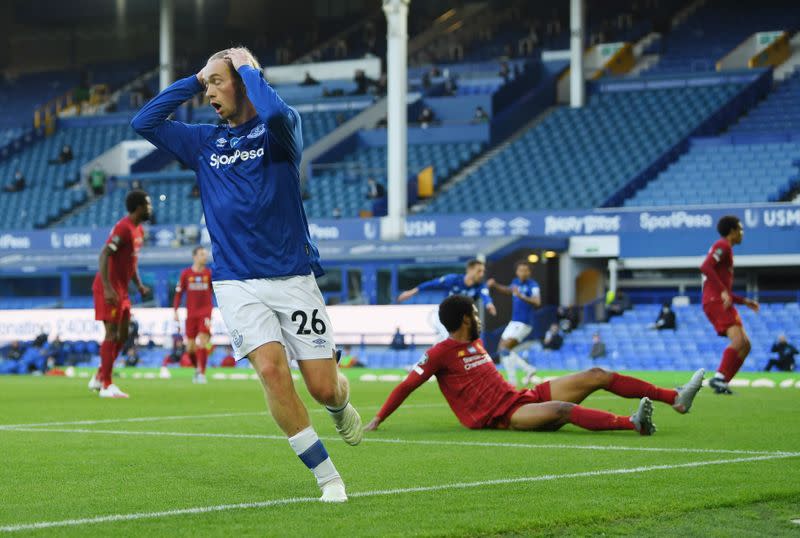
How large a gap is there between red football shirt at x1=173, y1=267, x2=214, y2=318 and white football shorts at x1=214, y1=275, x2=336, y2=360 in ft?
53.5

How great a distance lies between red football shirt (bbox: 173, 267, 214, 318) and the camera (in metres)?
23.3

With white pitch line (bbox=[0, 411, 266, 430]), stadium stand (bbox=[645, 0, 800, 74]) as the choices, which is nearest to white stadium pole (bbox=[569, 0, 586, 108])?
stadium stand (bbox=[645, 0, 800, 74])

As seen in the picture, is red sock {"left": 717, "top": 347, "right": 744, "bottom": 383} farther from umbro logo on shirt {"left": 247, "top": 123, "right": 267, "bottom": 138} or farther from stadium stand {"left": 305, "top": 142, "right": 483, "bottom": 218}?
stadium stand {"left": 305, "top": 142, "right": 483, "bottom": 218}

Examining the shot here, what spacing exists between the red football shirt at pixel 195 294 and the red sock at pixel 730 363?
9.32 m

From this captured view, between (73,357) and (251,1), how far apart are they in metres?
26.3

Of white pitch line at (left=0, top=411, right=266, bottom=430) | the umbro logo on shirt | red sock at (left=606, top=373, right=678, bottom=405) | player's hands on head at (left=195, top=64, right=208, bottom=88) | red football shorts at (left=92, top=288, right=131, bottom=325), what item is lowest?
white pitch line at (left=0, top=411, right=266, bottom=430)

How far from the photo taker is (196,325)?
23.4 meters

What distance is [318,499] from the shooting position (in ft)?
22.7

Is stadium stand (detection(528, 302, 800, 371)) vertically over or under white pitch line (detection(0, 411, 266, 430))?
under

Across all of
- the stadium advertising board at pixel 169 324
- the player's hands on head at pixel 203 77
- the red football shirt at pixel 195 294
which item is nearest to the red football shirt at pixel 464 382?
the player's hands on head at pixel 203 77

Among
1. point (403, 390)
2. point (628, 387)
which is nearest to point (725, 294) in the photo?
point (628, 387)

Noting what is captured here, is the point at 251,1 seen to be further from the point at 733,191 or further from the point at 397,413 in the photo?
the point at 397,413

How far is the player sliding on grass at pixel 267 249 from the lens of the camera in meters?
6.99

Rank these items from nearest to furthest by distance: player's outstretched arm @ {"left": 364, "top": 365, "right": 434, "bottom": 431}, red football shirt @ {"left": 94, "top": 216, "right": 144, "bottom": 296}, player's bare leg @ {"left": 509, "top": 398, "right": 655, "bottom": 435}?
player's bare leg @ {"left": 509, "top": 398, "right": 655, "bottom": 435} → player's outstretched arm @ {"left": 364, "top": 365, "right": 434, "bottom": 431} → red football shirt @ {"left": 94, "top": 216, "right": 144, "bottom": 296}
